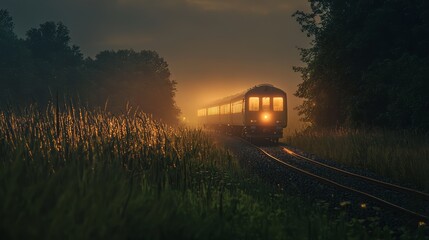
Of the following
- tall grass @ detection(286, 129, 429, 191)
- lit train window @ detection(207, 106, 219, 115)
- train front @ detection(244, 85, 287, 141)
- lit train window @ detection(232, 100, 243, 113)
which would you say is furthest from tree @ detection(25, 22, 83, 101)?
tall grass @ detection(286, 129, 429, 191)

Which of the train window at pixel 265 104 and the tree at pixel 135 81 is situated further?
the tree at pixel 135 81

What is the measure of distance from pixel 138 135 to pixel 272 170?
6.23m

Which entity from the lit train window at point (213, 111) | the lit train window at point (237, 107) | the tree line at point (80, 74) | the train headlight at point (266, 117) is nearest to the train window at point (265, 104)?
the train headlight at point (266, 117)

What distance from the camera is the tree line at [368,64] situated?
19453 millimetres

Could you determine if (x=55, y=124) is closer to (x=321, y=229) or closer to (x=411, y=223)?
(x=321, y=229)

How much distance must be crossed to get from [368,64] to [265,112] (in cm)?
655

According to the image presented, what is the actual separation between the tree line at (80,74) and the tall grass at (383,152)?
96.6 ft

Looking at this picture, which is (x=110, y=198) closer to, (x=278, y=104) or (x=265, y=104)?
(x=265, y=104)

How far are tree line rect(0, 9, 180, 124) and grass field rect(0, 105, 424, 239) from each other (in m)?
35.9

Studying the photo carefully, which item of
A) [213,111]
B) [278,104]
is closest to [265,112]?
[278,104]

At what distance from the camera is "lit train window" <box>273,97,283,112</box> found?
2808 centimetres

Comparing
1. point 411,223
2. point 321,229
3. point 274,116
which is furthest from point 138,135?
point 274,116

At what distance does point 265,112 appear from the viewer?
27.6 metres

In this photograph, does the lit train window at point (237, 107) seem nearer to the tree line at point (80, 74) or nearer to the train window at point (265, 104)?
the train window at point (265, 104)
